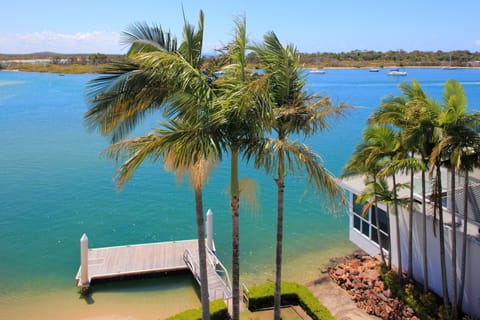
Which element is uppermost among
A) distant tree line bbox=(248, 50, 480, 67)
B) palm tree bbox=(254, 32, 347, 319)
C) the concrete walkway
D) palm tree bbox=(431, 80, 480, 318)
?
distant tree line bbox=(248, 50, 480, 67)

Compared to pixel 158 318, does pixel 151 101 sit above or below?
above

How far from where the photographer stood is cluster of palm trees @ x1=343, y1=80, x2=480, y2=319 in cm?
990

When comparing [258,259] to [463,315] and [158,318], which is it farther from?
[463,315]

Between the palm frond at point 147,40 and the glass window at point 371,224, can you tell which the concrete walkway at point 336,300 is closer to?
the glass window at point 371,224

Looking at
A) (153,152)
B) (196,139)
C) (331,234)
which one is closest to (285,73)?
(196,139)

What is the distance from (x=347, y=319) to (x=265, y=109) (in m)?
7.14

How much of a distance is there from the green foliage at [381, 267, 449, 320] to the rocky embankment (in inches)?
5.6

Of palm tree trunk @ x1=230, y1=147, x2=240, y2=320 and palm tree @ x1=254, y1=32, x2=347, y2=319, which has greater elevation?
palm tree @ x1=254, y1=32, x2=347, y2=319

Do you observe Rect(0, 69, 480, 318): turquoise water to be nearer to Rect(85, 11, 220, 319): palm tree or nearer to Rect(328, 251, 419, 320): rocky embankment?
Rect(328, 251, 419, 320): rocky embankment

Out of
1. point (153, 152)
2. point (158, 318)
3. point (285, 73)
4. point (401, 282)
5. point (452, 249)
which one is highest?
point (285, 73)

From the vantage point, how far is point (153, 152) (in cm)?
708

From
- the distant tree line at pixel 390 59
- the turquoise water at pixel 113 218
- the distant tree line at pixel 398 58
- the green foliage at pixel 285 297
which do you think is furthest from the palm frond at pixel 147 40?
the distant tree line at pixel 398 58

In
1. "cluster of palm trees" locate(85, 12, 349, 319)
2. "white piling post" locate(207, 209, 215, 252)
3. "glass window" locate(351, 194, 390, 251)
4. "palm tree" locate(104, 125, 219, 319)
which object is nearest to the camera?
"palm tree" locate(104, 125, 219, 319)

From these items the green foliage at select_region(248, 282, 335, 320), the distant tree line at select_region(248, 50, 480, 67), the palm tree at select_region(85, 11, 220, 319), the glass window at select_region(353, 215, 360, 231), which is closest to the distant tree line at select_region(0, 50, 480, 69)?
the distant tree line at select_region(248, 50, 480, 67)
